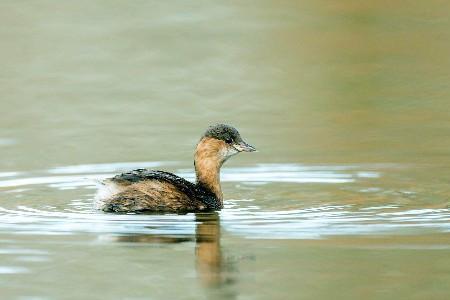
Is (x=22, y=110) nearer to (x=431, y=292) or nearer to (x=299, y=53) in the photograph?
(x=299, y=53)

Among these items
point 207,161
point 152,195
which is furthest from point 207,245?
point 207,161

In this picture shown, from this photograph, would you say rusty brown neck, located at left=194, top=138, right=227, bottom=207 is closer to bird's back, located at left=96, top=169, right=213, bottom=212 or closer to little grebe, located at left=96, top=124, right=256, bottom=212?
little grebe, located at left=96, top=124, right=256, bottom=212

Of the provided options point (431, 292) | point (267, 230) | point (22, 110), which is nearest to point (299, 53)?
point (22, 110)

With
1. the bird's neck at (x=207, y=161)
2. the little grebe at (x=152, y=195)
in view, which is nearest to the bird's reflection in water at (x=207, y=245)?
the little grebe at (x=152, y=195)

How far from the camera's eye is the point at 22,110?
1555 cm

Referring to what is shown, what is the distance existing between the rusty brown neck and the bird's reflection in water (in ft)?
2.42

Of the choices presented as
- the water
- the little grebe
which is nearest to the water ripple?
the water

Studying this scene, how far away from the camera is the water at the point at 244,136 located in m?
8.61

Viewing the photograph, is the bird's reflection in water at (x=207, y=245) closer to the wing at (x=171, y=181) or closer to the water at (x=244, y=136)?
the water at (x=244, y=136)

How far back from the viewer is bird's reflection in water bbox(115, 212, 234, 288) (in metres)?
8.47

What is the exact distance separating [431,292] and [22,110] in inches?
329

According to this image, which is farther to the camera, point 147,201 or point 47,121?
point 47,121

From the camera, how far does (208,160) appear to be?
11.5m

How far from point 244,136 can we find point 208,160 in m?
2.60
